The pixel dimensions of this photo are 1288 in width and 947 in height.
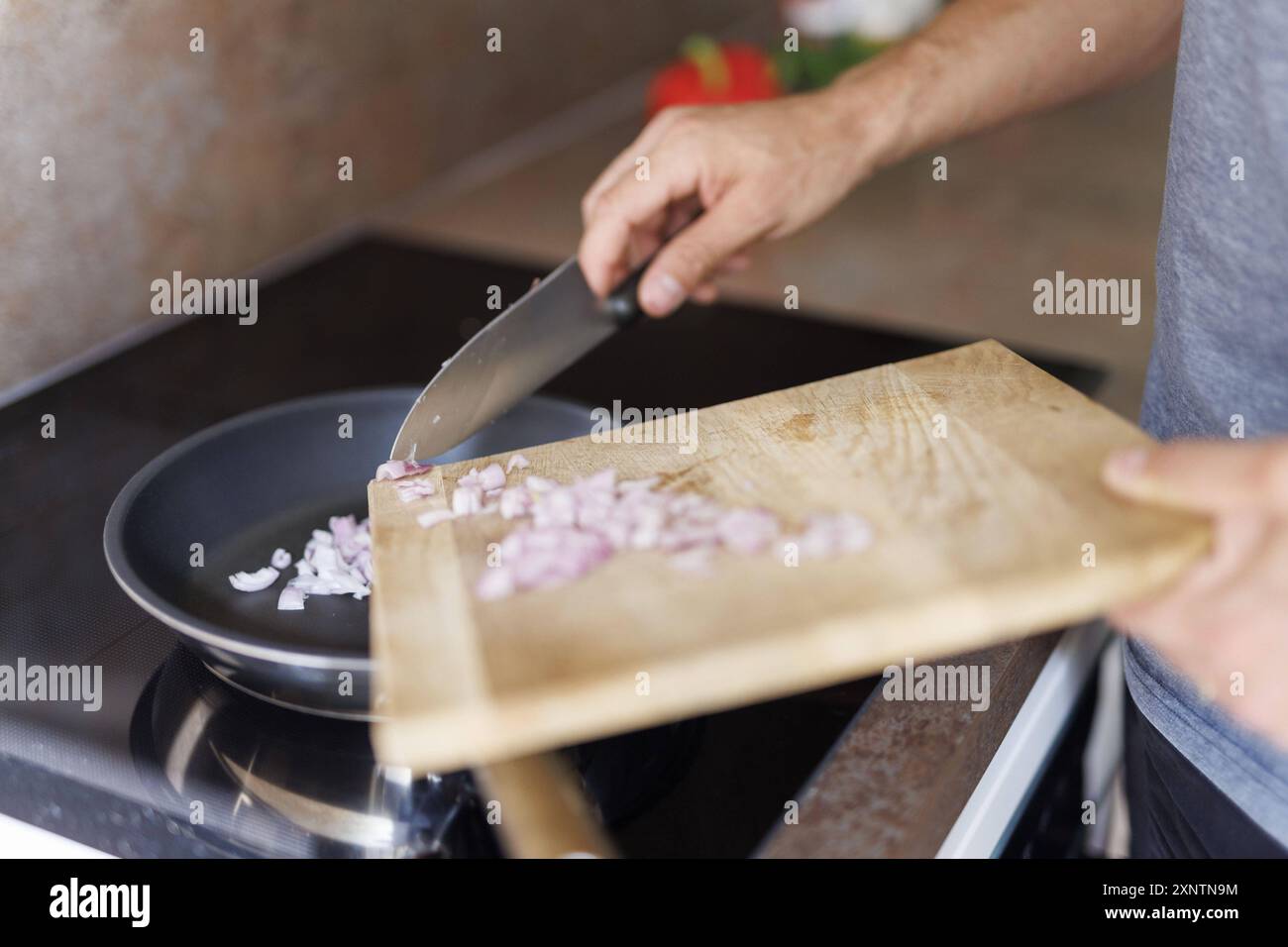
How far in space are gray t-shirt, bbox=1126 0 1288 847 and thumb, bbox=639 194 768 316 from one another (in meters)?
0.29

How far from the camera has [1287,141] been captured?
2.11 ft

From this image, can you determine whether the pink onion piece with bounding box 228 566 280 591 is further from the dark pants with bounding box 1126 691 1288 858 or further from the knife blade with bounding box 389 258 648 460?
the dark pants with bounding box 1126 691 1288 858

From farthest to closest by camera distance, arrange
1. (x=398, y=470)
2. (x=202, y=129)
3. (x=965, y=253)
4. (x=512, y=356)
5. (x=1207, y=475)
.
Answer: (x=965, y=253), (x=202, y=129), (x=512, y=356), (x=398, y=470), (x=1207, y=475)

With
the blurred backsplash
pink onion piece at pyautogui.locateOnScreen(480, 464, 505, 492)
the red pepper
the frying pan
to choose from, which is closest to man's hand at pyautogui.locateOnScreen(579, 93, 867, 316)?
the frying pan

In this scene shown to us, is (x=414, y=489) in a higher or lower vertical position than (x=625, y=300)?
lower

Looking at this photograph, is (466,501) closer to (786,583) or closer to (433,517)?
(433,517)

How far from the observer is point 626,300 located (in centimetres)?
90

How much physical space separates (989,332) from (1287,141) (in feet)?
2.32

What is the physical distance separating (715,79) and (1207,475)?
1160mm

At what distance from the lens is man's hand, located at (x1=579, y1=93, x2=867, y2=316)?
89 cm

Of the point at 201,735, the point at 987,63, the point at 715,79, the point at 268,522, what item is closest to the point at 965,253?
the point at 715,79

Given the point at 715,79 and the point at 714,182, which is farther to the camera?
the point at 715,79

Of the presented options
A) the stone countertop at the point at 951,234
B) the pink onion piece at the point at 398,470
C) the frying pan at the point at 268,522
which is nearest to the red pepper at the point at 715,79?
the stone countertop at the point at 951,234

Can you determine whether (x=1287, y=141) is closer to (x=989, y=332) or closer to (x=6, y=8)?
(x=989, y=332)
